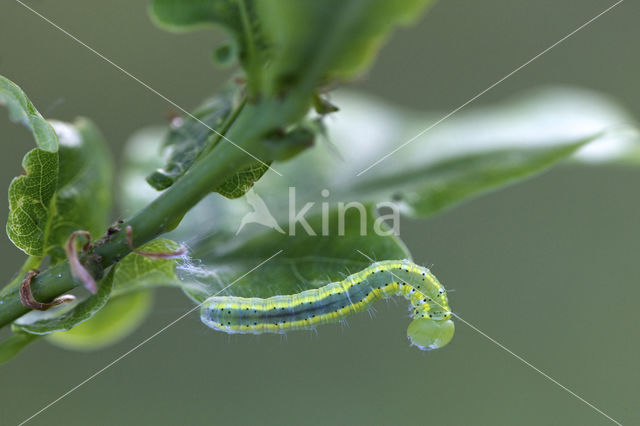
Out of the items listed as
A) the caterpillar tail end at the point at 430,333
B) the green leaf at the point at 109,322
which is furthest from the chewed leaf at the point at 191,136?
the caterpillar tail end at the point at 430,333

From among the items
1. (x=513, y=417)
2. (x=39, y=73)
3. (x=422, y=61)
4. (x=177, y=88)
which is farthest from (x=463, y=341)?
(x=39, y=73)

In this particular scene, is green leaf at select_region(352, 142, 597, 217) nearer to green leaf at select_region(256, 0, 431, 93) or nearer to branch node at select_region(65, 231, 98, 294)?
green leaf at select_region(256, 0, 431, 93)

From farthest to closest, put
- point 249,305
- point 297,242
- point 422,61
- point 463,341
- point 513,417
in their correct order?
point 422,61, point 463,341, point 513,417, point 249,305, point 297,242

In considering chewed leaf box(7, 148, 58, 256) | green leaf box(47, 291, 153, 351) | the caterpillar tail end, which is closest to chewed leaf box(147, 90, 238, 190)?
chewed leaf box(7, 148, 58, 256)

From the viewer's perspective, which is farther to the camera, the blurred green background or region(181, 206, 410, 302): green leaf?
the blurred green background

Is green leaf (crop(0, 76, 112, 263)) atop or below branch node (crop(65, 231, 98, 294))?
atop

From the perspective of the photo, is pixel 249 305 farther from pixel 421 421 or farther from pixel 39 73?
pixel 39 73

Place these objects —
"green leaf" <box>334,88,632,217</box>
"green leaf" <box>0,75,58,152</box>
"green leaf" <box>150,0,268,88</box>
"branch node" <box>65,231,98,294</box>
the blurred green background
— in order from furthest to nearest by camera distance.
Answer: the blurred green background
"green leaf" <box>334,88,632,217</box>
"green leaf" <box>0,75,58,152</box>
"branch node" <box>65,231,98,294</box>
"green leaf" <box>150,0,268,88</box>

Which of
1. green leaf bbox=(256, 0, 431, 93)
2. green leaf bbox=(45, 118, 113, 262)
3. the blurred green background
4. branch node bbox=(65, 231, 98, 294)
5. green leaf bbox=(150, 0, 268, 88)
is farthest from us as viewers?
the blurred green background
